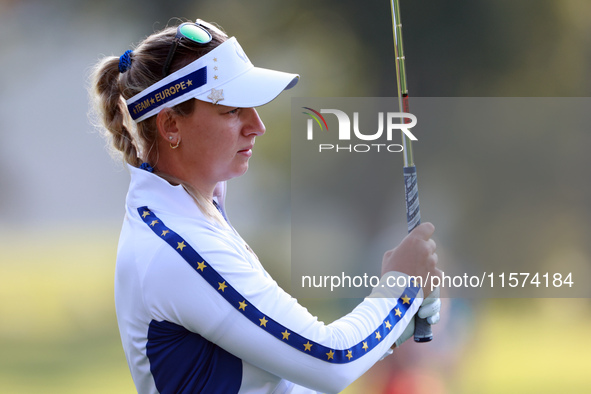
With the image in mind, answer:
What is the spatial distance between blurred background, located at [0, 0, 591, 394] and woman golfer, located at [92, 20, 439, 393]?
268cm

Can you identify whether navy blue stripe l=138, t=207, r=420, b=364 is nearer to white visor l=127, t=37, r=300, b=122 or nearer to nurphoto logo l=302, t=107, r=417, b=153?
white visor l=127, t=37, r=300, b=122

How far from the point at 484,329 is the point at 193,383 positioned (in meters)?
3.81

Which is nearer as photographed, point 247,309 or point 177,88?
point 247,309

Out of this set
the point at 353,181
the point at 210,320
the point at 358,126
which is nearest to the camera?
the point at 210,320

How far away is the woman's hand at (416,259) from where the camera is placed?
112 centimetres

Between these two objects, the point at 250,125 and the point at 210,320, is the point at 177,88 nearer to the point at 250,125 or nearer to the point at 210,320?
the point at 250,125

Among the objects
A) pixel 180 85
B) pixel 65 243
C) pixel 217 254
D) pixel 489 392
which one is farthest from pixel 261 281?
pixel 65 243

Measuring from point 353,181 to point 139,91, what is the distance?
2.75 metres

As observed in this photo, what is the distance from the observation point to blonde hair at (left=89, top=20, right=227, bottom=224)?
3.56 ft

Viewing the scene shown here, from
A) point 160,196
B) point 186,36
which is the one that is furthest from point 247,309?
point 186,36

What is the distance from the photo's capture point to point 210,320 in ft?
3.01

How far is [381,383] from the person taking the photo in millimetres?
3754

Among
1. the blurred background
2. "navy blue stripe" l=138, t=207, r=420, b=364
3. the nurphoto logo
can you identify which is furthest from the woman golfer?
the blurred background

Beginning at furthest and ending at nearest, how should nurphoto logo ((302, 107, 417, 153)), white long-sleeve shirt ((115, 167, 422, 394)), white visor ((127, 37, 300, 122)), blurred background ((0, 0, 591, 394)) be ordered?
1. blurred background ((0, 0, 591, 394))
2. nurphoto logo ((302, 107, 417, 153))
3. white visor ((127, 37, 300, 122))
4. white long-sleeve shirt ((115, 167, 422, 394))
